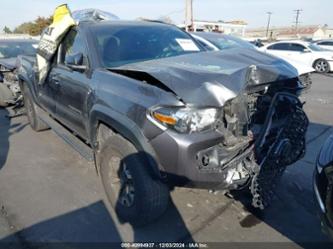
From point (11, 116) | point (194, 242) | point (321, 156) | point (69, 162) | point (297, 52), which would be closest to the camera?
point (321, 156)

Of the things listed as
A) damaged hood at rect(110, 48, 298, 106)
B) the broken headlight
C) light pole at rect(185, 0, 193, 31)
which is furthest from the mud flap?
light pole at rect(185, 0, 193, 31)

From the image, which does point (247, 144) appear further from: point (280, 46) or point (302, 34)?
point (302, 34)

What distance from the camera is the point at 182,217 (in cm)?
340

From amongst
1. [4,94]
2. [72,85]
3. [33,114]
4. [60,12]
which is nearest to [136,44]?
[72,85]

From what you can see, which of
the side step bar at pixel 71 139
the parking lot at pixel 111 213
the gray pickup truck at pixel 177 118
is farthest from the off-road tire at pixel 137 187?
the side step bar at pixel 71 139

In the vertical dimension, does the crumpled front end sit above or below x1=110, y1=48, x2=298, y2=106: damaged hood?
below

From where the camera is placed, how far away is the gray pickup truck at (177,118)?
2.63 m

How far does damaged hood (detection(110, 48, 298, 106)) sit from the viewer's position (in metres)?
2.62

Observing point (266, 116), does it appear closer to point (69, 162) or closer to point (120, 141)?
point (120, 141)

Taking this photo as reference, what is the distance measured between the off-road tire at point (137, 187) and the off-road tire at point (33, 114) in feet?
10.1

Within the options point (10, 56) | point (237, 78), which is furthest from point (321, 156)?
point (10, 56)

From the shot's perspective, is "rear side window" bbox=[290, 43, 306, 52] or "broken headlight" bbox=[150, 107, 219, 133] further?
"rear side window" bbox=[290, 43, 306, 52]

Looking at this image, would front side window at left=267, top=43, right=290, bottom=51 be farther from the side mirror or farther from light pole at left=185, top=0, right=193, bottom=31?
the side mirror

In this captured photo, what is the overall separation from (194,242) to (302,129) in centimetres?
147
